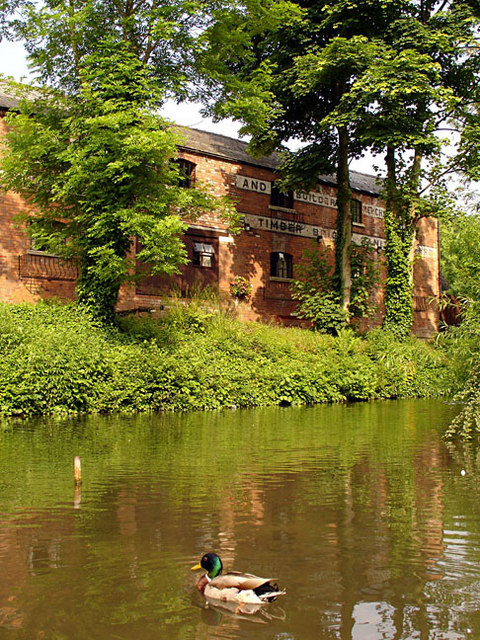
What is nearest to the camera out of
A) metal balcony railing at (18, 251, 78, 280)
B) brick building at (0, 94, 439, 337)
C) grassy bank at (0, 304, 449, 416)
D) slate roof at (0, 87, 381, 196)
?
grassy bank at (0, 304, 449, 416)

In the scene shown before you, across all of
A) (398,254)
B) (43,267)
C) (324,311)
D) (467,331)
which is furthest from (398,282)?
(467,331)

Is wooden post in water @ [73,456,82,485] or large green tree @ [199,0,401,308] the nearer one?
wooden post in water @ [73,456,82,485]

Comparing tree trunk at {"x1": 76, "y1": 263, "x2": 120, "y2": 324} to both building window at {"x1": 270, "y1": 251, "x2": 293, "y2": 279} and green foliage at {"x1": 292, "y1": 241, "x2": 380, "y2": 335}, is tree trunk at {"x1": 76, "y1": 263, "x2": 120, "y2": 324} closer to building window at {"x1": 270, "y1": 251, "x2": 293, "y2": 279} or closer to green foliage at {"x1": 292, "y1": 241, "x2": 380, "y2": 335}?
green foliage at {"x1": 292, "y1": 241, "x2": 380, "y2": 335}

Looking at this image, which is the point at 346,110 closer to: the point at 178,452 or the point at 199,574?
the point at 178,452

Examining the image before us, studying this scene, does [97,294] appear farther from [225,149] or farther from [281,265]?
A: [225,149]

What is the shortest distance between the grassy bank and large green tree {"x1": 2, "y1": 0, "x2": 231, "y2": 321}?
189 cm

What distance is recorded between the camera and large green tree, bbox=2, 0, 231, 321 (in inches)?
649

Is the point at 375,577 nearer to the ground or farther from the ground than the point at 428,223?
nearer to the ground

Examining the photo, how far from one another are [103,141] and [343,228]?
12.5 m

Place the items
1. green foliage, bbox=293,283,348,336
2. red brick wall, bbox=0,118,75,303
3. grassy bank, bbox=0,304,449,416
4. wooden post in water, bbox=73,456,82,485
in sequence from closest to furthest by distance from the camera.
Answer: wooden post in water, bbox=73,456,82,485, grassy bank, bbox=0,304,449,416, red brick wall, bbox=0,118,75,303, green foliage, bbox=293,283,348,336

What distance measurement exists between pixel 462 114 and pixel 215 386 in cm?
1531

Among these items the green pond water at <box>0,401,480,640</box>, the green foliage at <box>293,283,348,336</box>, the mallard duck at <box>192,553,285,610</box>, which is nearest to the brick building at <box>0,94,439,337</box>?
the green foliage at <box>293,283,348,336</box>

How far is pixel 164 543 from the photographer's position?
5.45m

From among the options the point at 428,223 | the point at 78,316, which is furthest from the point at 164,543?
the point at 428,223
